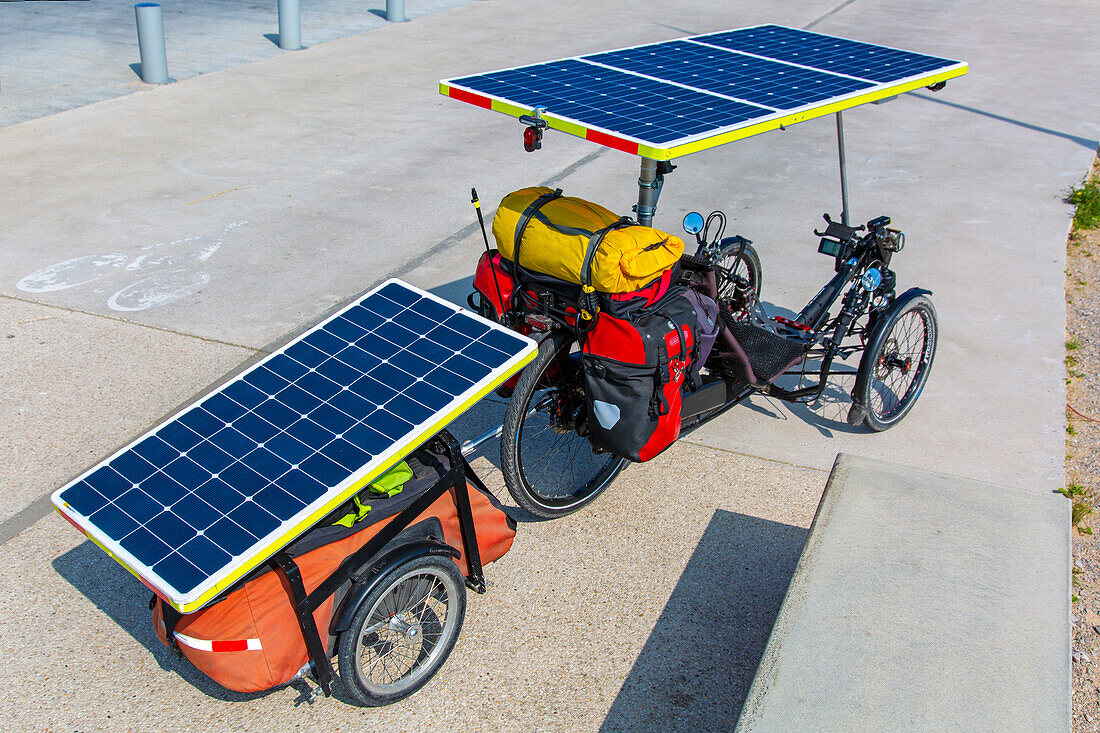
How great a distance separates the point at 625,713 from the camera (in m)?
3.44

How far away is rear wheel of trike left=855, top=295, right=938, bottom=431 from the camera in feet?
15.9

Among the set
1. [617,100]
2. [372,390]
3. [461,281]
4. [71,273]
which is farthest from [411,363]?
[71,273]

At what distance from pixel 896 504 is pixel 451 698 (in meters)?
1.98

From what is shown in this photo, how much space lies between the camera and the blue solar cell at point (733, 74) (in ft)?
15.4

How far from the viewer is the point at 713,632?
3.83m

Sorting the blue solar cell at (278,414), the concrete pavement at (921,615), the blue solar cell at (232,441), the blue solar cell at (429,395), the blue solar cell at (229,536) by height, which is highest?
the blue solar cell at (429,395)

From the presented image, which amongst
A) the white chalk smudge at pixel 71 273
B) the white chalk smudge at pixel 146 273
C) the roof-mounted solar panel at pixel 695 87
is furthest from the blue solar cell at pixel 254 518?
the white chalk smudge at pixel 71 273

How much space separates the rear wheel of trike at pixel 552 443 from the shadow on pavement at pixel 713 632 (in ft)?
2.20

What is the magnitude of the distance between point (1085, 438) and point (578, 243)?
345 centimetres

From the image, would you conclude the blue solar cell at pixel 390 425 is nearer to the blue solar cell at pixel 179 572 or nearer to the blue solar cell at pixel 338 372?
the blue solar cell at pixel 338 372

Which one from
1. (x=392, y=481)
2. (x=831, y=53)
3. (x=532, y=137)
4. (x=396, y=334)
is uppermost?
(x=831, y=53)

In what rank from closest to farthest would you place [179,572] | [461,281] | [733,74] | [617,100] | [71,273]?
[179,572] → [617,100] → [733,74] → [71,273] → [461,281]

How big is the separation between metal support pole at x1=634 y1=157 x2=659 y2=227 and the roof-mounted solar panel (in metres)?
0.31

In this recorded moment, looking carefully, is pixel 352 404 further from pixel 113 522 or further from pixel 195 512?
pixel 113 522
